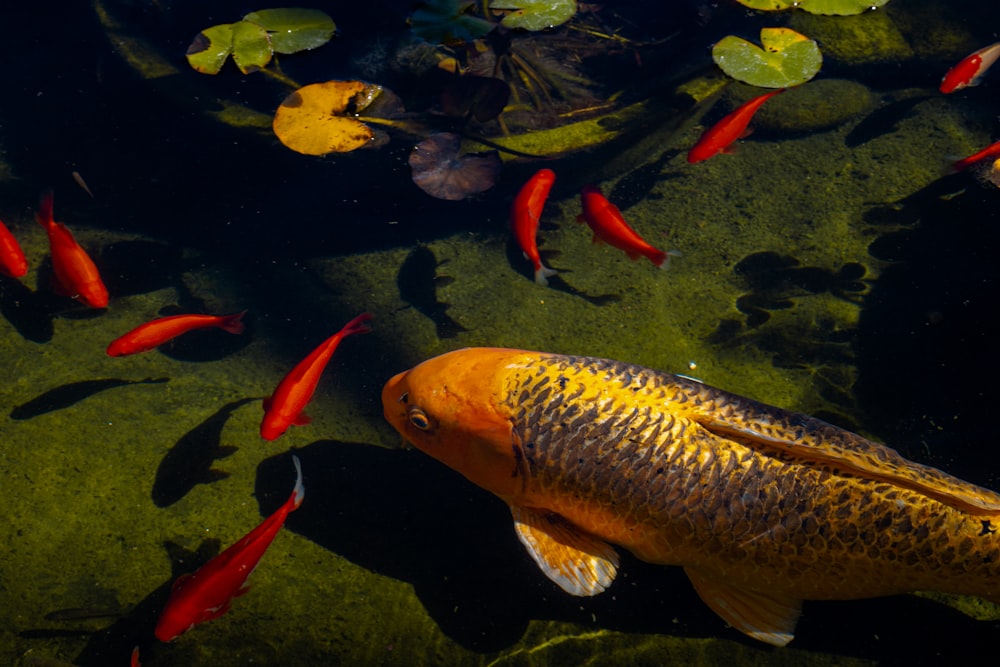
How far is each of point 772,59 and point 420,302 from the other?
280 cm

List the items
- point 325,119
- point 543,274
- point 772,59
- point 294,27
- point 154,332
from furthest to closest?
point 294,27 < point 772,59 < point 325,119 < point 543,274 < point 154,332

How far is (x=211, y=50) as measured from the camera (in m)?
4.08

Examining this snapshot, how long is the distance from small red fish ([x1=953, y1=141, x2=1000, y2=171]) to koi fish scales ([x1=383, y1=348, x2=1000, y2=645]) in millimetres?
2220

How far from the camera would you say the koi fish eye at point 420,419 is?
98.5 inches

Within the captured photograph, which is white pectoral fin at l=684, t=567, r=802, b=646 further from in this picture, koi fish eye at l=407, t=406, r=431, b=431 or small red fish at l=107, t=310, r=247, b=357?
small red fish at l=107, t=310, r=247, b=357

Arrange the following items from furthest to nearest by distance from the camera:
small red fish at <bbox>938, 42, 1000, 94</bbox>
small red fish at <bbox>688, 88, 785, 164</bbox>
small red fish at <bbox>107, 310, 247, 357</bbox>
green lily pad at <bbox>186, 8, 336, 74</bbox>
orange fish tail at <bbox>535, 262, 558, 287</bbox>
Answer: green lily pad at <bbox>186, 8, 336, 74</bbox> → small red fish at <bbox>938, 42, 1000, 94</bbox> → small red fish at <bbox>688, 88, 785, 164</bbox> → orange fish tail at <bbox>535, 262, 558, 287</bbox> → small red fish at <bbox>107, 310, 247, 357</bbox>

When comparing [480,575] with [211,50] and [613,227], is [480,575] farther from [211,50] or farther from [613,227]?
[211,50]

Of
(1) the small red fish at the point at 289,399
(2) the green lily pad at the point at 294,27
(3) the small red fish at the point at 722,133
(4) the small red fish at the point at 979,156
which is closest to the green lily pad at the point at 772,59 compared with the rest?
(3) the small red fish at the point at 722,133

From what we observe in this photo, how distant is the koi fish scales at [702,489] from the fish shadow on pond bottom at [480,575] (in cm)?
19

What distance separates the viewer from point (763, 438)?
84.0 inches

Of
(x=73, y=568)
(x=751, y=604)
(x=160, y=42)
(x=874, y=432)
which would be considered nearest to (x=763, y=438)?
(x=751, y=604)

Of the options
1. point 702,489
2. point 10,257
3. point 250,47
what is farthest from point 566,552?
point 250,47

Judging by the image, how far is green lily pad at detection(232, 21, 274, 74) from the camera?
4031 mm

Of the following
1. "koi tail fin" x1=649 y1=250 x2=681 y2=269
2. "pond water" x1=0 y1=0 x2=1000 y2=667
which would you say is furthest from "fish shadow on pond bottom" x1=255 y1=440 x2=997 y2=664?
"koi tail fin" x1=649 y1=250 x2=681 y2=269
